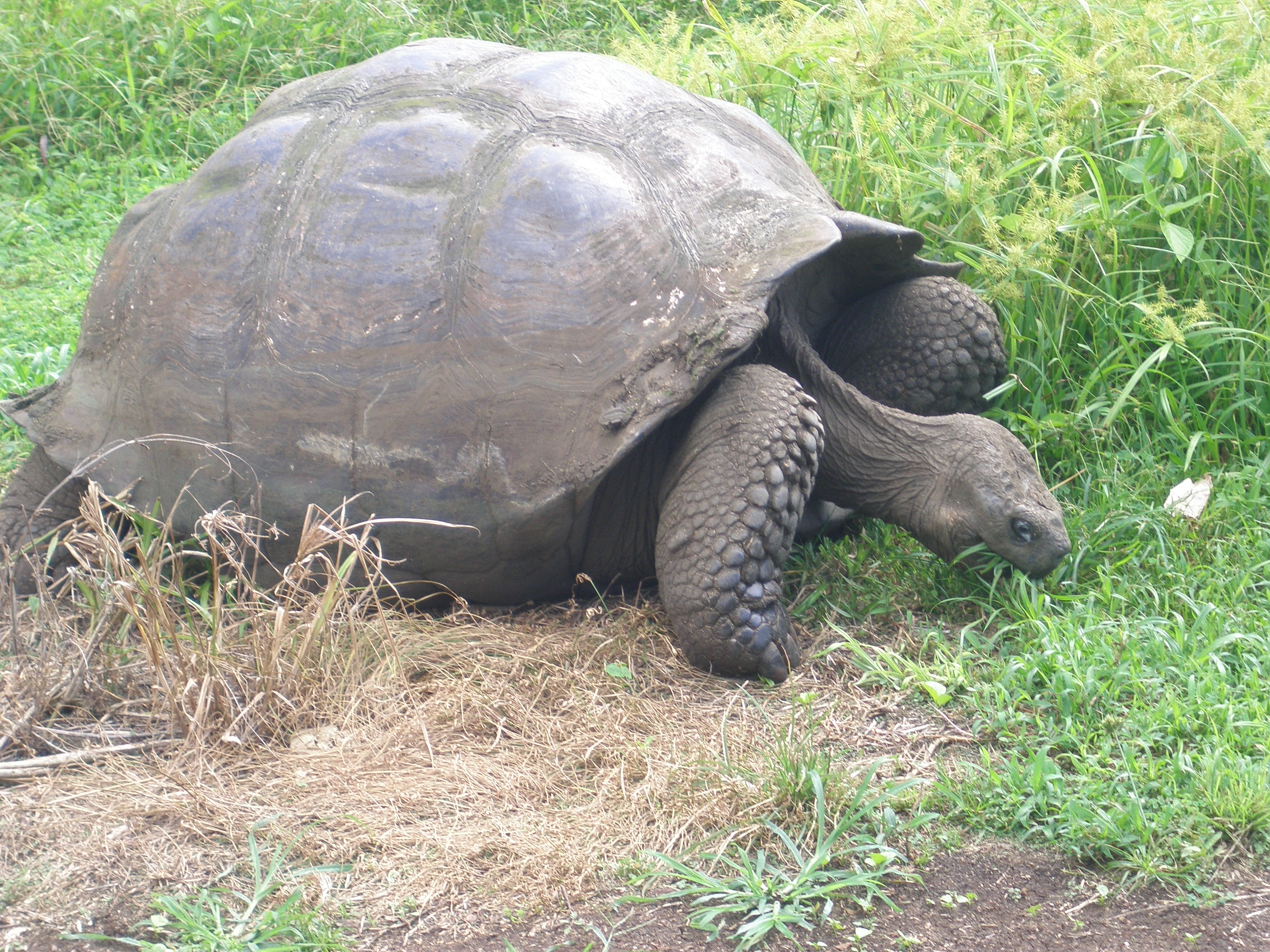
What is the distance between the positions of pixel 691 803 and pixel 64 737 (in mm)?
1454

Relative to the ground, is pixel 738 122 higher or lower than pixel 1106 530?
higher

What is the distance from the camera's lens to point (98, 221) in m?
5.82

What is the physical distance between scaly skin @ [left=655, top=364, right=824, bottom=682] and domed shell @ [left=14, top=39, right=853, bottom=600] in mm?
172

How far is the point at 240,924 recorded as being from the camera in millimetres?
2059

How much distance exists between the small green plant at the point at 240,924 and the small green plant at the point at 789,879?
576 mm

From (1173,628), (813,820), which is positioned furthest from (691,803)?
(1173,628)

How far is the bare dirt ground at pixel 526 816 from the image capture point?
209cm

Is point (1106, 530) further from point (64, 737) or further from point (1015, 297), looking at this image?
point (64, 737)

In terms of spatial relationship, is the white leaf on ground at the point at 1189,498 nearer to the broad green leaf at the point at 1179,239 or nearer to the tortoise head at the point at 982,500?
the tortoise head at the point at 982,500

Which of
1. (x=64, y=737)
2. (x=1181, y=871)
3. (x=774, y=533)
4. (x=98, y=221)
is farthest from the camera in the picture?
(x=98, y=221)

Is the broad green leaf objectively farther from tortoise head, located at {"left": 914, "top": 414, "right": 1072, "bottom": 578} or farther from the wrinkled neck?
the wrinkled neck

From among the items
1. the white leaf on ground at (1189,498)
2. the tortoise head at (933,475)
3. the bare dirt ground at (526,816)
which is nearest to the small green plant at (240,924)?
the bare dirt ground at (526,816)

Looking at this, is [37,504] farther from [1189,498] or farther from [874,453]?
[1189,498]

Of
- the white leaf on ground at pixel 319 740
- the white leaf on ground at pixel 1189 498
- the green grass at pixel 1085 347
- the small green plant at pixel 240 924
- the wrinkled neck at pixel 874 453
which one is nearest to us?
the small green plant at pixel 240 924
